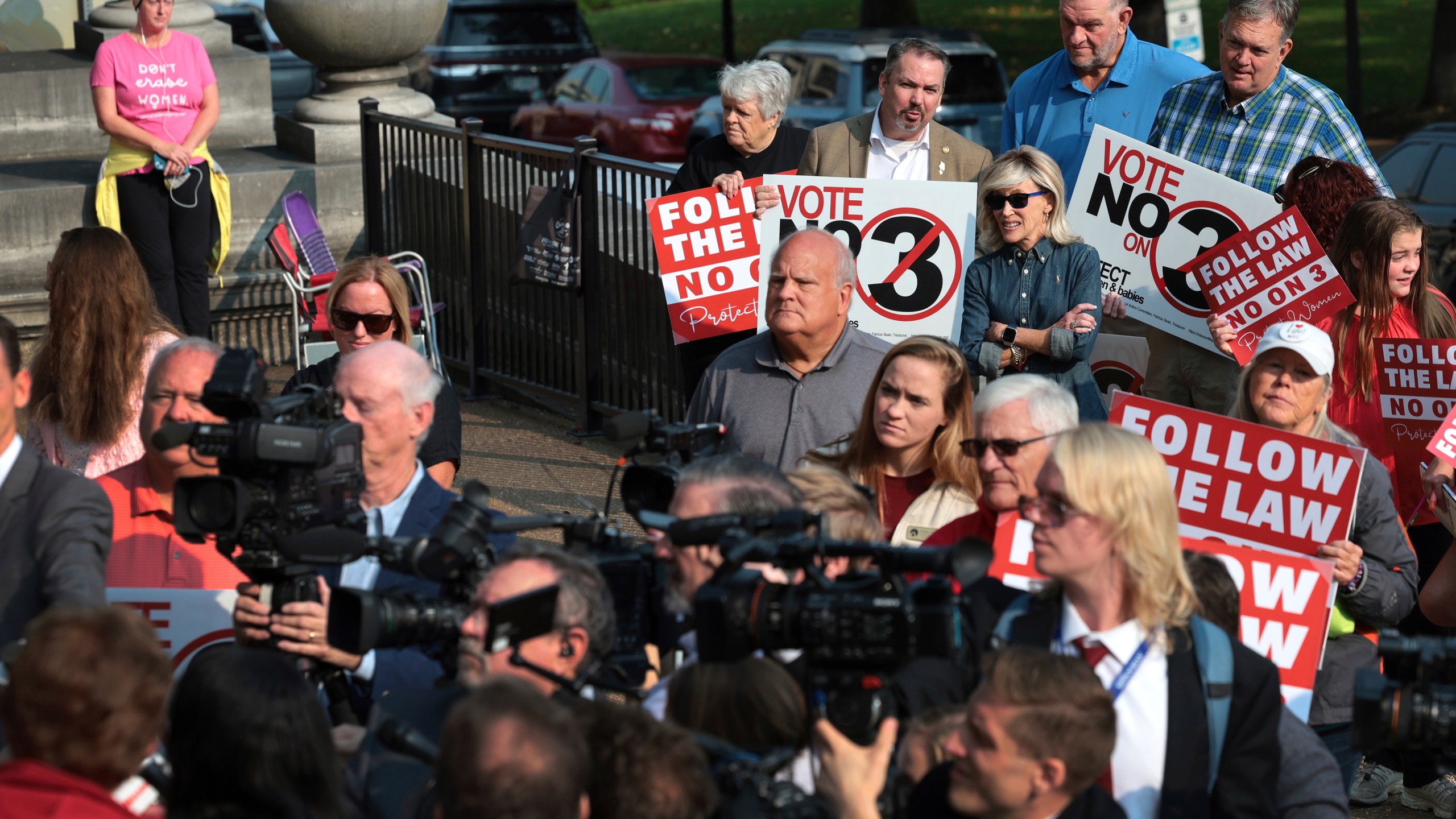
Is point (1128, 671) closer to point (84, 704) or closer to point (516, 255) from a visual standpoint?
point (84, 704)

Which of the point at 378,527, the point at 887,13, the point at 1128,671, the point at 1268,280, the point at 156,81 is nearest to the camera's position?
the point at 1128,671

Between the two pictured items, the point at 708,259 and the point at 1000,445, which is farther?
the point at 708,259

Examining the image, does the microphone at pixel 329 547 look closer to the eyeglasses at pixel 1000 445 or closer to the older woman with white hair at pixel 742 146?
the eyeglasses at pixel 1000 445

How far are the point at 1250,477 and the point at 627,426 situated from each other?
6.44ft

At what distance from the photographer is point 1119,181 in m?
6.84

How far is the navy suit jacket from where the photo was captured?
14.5 feet

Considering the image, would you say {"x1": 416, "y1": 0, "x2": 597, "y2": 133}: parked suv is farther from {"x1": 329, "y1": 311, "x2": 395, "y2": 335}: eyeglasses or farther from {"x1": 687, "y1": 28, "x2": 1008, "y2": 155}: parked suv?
{"x1": 329, "y1": 311, "x2": 395, "y2": 335}: eyeglasses

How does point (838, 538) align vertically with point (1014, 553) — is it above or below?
above

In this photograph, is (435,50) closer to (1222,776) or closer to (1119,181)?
(1119,181)

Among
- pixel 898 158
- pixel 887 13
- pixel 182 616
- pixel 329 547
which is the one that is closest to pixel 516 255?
pixel 898 158

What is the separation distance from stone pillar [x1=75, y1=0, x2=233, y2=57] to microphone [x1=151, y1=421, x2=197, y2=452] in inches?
406

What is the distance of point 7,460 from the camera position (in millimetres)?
4082

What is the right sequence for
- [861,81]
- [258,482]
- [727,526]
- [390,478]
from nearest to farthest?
[727,526], [258,482], [390,478], [861,81]

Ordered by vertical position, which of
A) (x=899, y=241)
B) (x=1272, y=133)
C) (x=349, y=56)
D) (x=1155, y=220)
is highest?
(x=1272, y=133)
